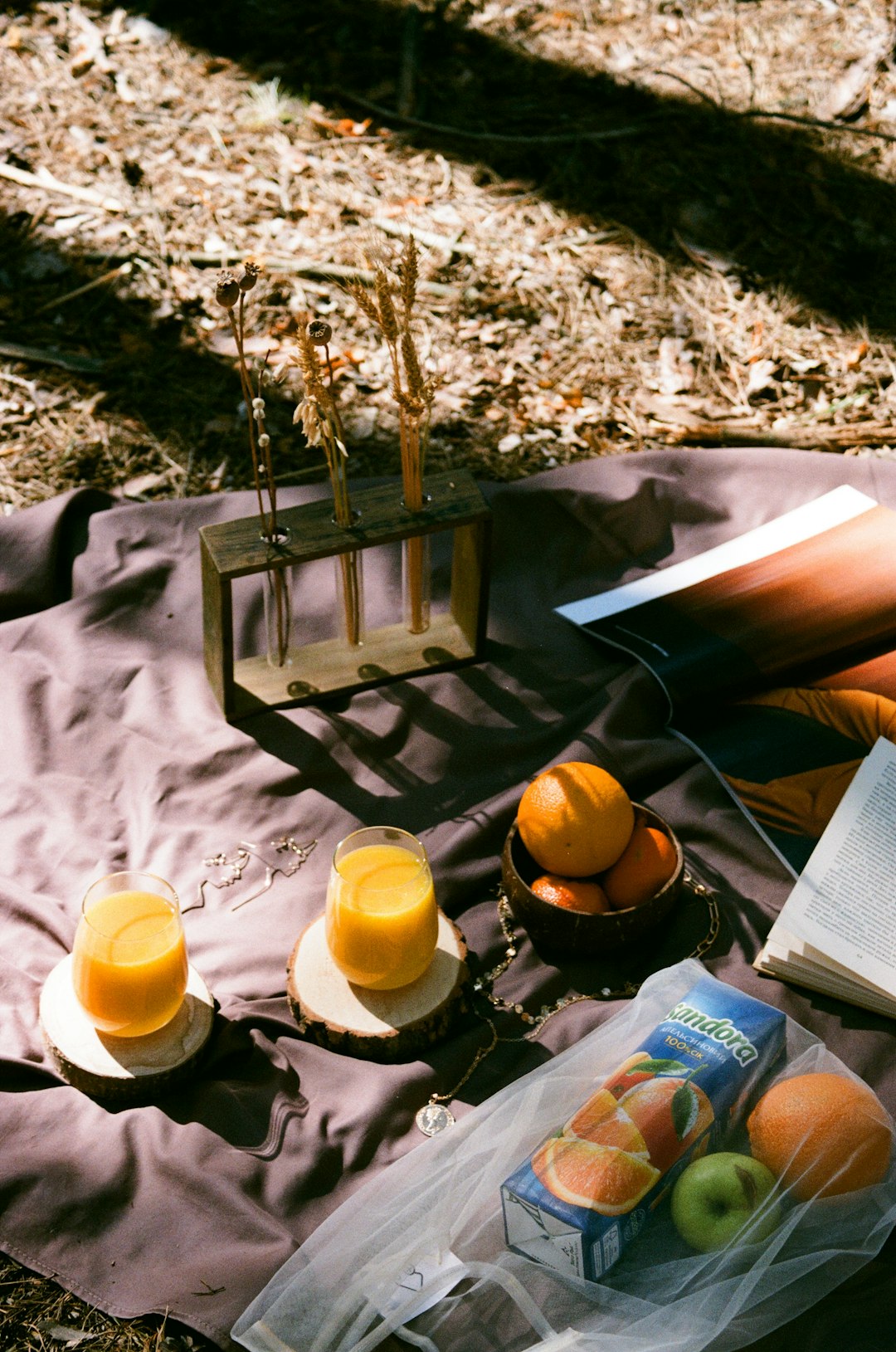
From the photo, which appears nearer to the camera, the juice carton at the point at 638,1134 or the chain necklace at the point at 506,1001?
the juice carton at the point at 638,1134

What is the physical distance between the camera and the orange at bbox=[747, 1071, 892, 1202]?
1.58 metres

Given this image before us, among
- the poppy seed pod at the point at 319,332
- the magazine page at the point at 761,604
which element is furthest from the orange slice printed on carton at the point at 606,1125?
the poppy seed pod at the point at 319,332

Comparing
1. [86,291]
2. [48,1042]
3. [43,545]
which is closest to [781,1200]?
[48,1042]

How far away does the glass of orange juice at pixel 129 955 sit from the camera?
168 centimetres

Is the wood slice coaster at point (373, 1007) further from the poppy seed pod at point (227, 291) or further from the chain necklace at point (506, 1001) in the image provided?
the poppy seed pod at point (227, 291)

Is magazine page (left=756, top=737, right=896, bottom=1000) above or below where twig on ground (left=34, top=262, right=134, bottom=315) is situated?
below

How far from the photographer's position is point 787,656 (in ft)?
7.92

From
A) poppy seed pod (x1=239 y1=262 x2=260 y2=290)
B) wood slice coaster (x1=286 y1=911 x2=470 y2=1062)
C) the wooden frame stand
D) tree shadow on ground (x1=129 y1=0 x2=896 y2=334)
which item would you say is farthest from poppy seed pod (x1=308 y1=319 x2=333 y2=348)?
tree shadow on ground (x1=129 y1=0 x2=896 y2=334)

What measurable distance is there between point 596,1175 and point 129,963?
654 millimetres

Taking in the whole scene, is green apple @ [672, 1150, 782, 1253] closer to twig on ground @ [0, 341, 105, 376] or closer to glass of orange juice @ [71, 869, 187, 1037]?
→ glass of orange juice @ [71, 869, 187, 1037]

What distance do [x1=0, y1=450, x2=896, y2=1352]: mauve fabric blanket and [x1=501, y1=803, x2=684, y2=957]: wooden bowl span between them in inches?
2.3

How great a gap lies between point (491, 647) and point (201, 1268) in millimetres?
1306

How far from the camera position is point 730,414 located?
326cm

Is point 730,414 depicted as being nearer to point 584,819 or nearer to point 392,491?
point 392,491
